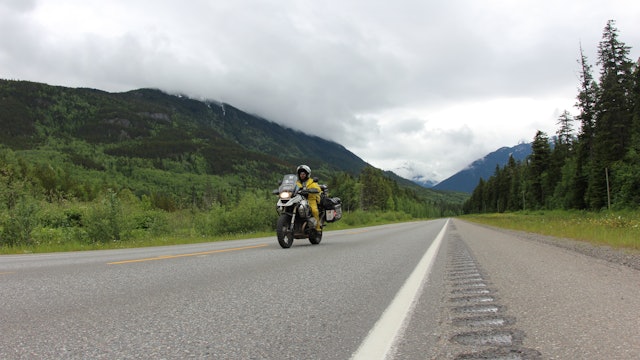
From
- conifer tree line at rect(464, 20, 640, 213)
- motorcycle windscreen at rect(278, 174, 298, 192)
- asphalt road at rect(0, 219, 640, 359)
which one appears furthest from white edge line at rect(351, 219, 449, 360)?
conifer tree line at rect(464, 20, 640, 213)

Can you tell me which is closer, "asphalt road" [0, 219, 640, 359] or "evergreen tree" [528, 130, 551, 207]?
"asphalt road" [0, 219, 640, 359]

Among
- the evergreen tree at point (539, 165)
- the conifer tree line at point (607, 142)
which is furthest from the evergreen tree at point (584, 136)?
the evergreen tree at point (539, 165)

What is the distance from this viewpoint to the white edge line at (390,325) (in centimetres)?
257

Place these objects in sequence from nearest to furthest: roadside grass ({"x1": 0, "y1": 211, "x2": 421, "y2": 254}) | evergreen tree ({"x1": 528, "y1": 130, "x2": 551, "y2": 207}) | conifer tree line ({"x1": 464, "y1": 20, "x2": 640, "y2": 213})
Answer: roadside grass ({"x1": 0, "y1": 211, "x2": 421, "y2": 254}), conifer tree line ({"x1": 464, "y1": 20, "x2": 640, "y2": 213}), evergreen tree ({"x1": 528, "y1": 130, "x2": 551, "y2": 207})

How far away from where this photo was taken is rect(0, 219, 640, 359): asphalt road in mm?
2629

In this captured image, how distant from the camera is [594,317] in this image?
11.4 ft

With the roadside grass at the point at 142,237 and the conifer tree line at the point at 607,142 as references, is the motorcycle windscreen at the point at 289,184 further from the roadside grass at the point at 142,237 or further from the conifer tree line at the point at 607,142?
the conifer tree line at the point at 607,142

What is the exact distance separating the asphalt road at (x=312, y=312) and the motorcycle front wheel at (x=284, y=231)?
343 centimetres

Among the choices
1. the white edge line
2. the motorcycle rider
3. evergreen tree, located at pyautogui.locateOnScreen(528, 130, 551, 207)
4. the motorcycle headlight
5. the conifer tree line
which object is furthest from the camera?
evergreen tree, located at pyautogui.locateOnScreen(528, 130, 551, 207)

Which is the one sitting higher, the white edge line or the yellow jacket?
the yellow jacket

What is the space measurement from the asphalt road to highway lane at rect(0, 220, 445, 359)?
0.5 inches

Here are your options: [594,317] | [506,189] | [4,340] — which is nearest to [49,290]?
[4,340]

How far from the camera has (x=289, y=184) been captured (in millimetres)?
10750

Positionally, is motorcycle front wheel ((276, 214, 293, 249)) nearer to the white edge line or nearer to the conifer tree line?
the white edge line
